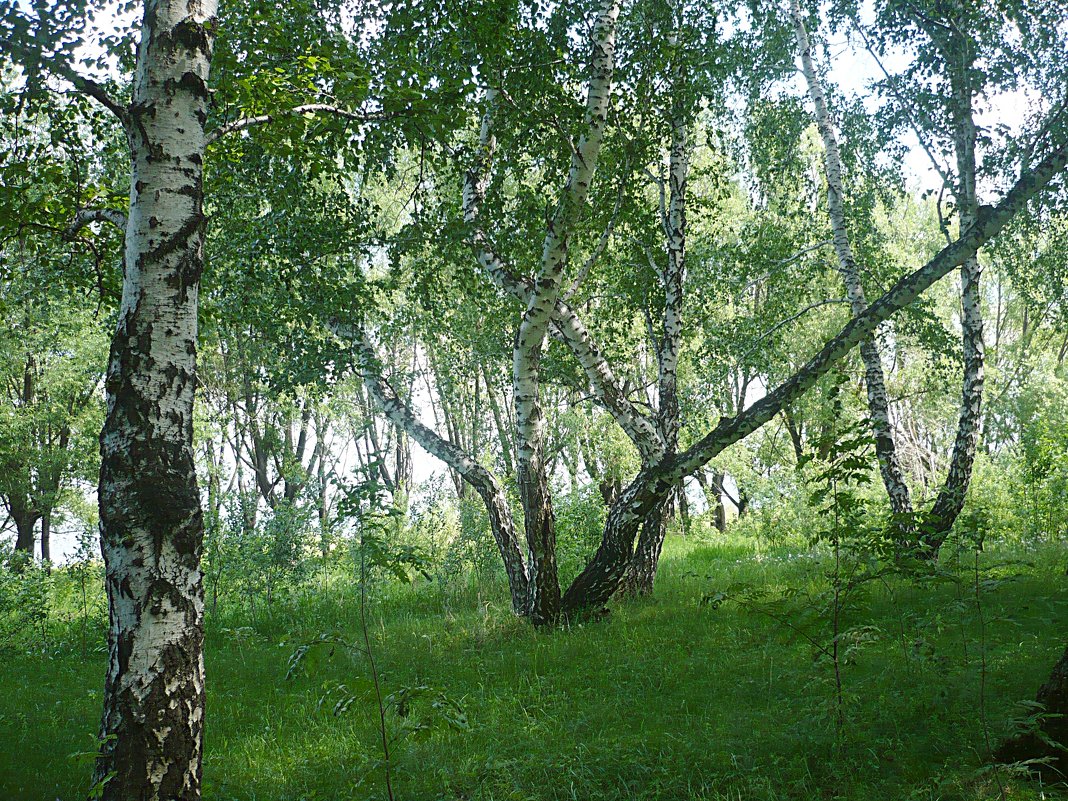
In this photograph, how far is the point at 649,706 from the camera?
5.24 m

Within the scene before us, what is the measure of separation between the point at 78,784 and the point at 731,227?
18430 millimetres

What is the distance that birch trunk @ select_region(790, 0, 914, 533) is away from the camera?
930cm

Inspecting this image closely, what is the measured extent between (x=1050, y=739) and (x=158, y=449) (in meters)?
4.42

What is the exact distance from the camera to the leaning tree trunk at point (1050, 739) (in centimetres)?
332

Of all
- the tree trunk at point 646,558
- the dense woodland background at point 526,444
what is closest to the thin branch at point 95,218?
the dense woodland background at point 526,444

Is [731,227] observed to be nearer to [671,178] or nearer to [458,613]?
[671,178]

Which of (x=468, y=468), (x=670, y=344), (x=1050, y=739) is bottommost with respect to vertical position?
(x=1050, y=739)

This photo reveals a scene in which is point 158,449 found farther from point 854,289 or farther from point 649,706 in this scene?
point 854,289

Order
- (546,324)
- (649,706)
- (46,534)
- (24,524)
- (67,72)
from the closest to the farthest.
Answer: (67,72), (649,706), (546,324), (24,524), (46,534)

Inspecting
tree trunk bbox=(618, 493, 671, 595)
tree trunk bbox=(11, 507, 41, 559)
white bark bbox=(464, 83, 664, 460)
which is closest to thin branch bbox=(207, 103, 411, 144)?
white bark bbox=(464, 83, 664, 460)

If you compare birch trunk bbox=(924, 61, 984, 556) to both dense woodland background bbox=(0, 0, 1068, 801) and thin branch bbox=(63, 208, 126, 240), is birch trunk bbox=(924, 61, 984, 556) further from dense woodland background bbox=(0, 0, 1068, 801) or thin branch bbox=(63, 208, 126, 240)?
thin branch bbox=(63, 208, 126, 240)

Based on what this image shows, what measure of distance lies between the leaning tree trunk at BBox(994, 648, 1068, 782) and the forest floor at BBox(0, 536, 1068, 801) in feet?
0.53

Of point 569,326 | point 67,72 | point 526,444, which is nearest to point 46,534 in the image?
point 526,444

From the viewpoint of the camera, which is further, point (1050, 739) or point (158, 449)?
point (158, 449)
